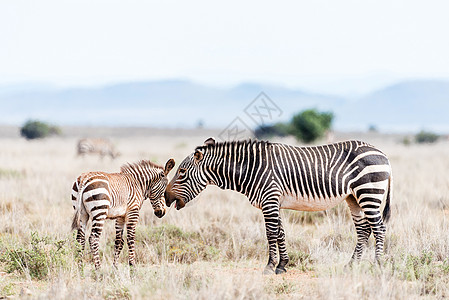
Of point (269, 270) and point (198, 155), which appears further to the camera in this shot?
point (198, 155)

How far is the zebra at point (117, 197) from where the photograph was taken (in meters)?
6.82

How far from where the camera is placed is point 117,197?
7.13 metres

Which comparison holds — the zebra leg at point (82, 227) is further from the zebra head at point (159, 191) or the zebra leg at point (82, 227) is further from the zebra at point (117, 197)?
the zebra head at point (159, 191)

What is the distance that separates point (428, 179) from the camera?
16969 mm

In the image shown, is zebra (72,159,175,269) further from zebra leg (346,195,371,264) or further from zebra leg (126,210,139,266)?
zebra leg (346,195,371,264)

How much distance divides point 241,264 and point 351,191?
1811 mm

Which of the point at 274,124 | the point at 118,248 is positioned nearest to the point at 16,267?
the point at 118,248

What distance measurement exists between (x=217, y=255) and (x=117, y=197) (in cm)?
197

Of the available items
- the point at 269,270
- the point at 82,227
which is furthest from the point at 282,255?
the point at 82,227

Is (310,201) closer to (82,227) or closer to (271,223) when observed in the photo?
(271,223)

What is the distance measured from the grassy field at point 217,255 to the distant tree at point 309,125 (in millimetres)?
22076

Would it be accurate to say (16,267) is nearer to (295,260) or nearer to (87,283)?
(87,283)

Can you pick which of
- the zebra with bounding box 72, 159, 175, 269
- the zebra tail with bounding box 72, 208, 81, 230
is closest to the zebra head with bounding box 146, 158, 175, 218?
the zebra with bounding box 72, 159, 175, 269

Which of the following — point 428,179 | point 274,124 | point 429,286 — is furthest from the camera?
point 274,124
